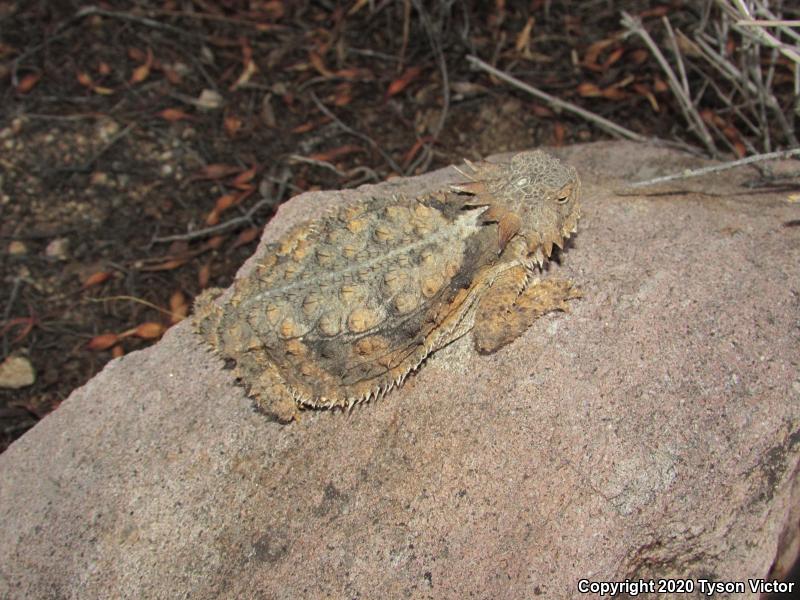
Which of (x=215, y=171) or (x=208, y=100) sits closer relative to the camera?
(x=215, y=171)

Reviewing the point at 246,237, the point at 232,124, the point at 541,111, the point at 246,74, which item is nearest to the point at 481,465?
the point at 246,237

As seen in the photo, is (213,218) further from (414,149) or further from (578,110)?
(578,110)

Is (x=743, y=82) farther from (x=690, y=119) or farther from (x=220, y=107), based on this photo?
(x=220, y=107)

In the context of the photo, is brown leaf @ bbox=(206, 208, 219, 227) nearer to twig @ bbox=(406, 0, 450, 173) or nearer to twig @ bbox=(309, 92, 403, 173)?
twig @ bbox=(309, 92, 403, 173)

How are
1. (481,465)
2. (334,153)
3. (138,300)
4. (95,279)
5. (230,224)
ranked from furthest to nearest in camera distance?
(334,153) → (230,224) → (95,279) → (138,300) → (481,465)

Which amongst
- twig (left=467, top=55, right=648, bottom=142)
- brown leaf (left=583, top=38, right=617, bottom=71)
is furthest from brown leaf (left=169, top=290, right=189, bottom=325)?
brown leaf (left=583, top=38, right=617, bottom=71)

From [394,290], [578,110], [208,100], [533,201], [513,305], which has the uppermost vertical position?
[533,201]

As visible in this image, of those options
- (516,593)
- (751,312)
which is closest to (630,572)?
(516,593)

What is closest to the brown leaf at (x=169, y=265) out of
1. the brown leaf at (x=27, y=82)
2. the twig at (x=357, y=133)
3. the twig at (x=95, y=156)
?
the twig at (x=95, y=156)
